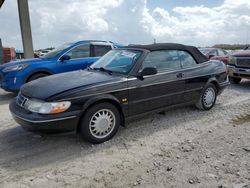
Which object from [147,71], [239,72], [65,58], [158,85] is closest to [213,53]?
[239,72]

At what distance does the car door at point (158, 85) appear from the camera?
4113 millimetres

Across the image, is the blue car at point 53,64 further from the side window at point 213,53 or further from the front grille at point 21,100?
the side window at point 213,53

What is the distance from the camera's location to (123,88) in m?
3.93

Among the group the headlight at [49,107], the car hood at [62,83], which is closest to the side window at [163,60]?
the car hood at [62,83]

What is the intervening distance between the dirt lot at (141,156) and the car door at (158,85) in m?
0.44

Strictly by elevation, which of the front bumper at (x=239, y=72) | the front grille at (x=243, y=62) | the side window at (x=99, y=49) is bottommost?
the front bumper at (x=239, y=72)

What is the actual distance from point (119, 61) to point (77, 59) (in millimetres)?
3019

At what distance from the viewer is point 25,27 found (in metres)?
10.9

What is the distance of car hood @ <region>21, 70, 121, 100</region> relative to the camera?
3516 millimetres

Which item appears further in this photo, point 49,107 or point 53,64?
point 53,64

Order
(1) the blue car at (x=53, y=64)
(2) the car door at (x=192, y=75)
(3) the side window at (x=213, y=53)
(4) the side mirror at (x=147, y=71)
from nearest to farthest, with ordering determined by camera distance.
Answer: (4) the side mirror at (x=147, y=71) → (2) the car door at (x=192, y=75) → (1) the blue car at (x=53, y=64) → (3) the side window at (x=213, y=53)

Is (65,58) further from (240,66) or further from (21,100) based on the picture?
(240,66)

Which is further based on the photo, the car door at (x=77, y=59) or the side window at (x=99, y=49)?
the side window at (x=99, y=49)

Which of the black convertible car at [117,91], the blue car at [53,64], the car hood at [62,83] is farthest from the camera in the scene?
the blue car at [53,64]
